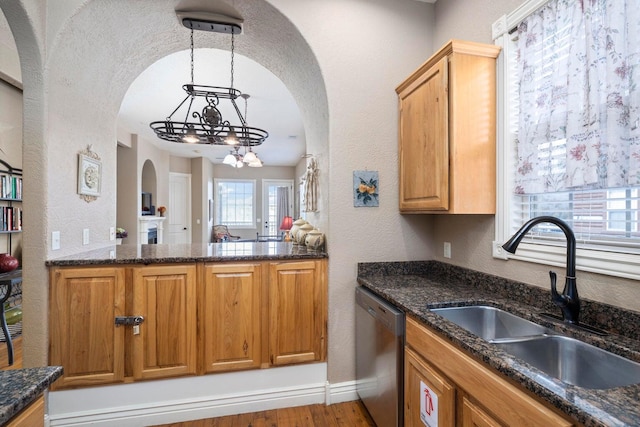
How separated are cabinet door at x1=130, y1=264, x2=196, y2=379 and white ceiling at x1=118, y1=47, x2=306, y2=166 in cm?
226

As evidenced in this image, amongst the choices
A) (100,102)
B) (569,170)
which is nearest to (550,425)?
(569,170)

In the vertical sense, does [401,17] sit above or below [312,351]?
above

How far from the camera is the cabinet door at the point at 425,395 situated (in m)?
1.18

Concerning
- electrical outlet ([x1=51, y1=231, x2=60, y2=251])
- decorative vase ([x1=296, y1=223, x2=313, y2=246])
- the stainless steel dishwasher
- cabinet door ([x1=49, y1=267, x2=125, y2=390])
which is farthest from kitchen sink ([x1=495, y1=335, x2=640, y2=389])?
electrical outlet ([x1=51, y1=231, x2=60, y2=251])

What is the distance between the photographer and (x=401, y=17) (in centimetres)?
228

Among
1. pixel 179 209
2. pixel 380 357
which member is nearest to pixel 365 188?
pixel 380 357

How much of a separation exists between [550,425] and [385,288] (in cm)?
108

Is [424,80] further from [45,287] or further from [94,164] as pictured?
[45,287]

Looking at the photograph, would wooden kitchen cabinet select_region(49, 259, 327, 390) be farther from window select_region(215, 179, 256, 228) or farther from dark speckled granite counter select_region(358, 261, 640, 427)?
window select_region(215, 179, 256, 228)

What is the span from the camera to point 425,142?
189cm

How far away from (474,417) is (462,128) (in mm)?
1376

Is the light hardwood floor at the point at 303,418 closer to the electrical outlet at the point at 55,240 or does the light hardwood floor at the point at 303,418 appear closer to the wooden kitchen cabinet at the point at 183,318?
the wooden kitchen cabinet at the point at 183,318

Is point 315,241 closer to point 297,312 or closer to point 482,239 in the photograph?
point 297,312

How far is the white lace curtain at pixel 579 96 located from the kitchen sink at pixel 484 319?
25.5 inches
